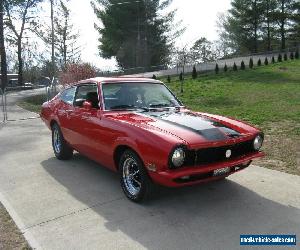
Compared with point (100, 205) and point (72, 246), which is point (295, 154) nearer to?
point (100, 205)

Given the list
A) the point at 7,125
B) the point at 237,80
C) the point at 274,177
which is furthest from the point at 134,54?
the point at 274,177

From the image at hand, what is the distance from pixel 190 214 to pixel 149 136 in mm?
1085

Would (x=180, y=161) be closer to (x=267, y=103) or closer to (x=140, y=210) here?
(x=140, y=210)

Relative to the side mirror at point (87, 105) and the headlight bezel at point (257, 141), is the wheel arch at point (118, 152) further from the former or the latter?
the headlight bezel at point (257, 141)

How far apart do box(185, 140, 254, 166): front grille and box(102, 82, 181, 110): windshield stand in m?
1.54

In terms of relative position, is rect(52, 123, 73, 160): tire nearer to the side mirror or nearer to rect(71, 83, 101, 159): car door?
rect(71, 83, 101, 159): car door

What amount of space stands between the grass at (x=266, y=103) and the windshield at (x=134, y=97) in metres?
2.12

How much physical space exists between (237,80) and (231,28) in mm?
33287

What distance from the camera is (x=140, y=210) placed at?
4.81 metres

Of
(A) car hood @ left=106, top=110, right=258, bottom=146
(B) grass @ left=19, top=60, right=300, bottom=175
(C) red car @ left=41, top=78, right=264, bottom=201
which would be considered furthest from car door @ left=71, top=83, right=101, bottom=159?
(B) grass @ left=19, top=60, right=300, bottom=175

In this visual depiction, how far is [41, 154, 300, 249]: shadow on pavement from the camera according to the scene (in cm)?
407

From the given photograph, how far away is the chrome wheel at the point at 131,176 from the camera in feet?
16.6

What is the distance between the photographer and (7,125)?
12508 mm

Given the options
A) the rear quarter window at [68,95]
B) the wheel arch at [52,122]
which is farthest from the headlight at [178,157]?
the wheel arch at [52,122]
